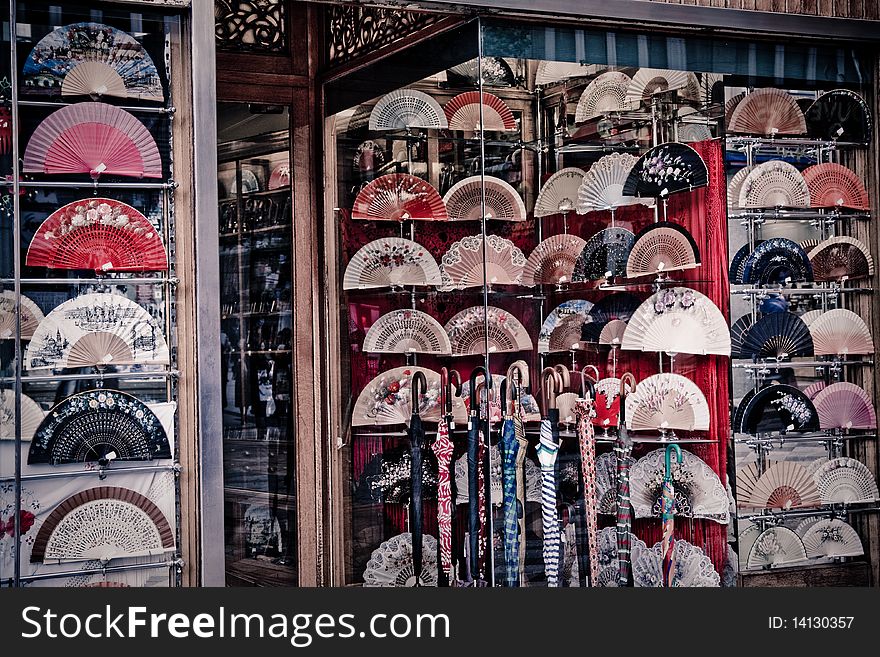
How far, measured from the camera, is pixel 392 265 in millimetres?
5082

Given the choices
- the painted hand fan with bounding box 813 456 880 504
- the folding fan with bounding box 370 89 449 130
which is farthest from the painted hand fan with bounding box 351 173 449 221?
the painted hand fan with bounding box 813 456 880 504

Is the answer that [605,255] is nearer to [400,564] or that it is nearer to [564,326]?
[564,326]

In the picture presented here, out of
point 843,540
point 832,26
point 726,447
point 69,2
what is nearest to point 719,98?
point 832,26

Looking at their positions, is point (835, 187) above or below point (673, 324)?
above

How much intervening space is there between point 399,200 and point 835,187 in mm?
2058

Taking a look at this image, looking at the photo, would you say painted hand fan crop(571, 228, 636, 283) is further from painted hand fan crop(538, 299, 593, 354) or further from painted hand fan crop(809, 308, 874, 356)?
painted hand fan crop(809, 308, 874, 356)

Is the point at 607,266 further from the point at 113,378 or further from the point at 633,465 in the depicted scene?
the point at 113,378

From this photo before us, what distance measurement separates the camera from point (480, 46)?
4352 millimetres

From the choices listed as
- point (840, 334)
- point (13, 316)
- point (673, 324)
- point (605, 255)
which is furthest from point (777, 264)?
point (13, 316)

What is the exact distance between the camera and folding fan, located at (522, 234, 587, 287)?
459cm

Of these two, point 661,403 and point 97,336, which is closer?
point 97,336

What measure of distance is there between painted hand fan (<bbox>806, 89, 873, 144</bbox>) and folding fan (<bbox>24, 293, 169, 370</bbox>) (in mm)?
3137

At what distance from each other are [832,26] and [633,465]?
87.4 inches

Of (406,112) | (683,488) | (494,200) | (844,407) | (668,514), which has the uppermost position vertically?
(406,112)
